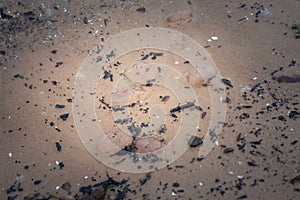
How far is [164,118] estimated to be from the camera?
2213 mm

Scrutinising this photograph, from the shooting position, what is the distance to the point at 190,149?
210cm

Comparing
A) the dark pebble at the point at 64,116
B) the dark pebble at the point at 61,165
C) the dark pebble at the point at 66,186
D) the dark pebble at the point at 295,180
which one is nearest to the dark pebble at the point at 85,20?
the dark pebble at the point at 64,116

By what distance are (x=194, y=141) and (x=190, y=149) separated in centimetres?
5

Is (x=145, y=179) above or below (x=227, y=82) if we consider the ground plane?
below

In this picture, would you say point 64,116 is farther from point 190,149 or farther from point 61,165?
point 190,149

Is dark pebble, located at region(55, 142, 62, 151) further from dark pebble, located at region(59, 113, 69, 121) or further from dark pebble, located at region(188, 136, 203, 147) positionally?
dark pebble, located at region(188, 136, 203, 147)

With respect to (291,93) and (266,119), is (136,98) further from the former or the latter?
(291,93)

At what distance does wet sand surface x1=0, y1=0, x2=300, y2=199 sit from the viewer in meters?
1.98

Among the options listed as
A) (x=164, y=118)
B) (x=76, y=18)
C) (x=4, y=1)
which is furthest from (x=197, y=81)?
(x=4, y=1)

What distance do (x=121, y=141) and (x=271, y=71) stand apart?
94 cm

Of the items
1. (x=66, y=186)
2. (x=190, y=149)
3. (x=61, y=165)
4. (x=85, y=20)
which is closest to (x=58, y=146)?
(x=61, y=165)

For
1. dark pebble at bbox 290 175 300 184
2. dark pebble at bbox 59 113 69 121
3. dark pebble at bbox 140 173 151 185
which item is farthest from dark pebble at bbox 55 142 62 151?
dark pebble at bbox 290 175 300 184

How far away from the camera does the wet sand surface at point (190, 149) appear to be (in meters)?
1.98

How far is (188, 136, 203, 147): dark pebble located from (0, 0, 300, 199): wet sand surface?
6 centimetres
